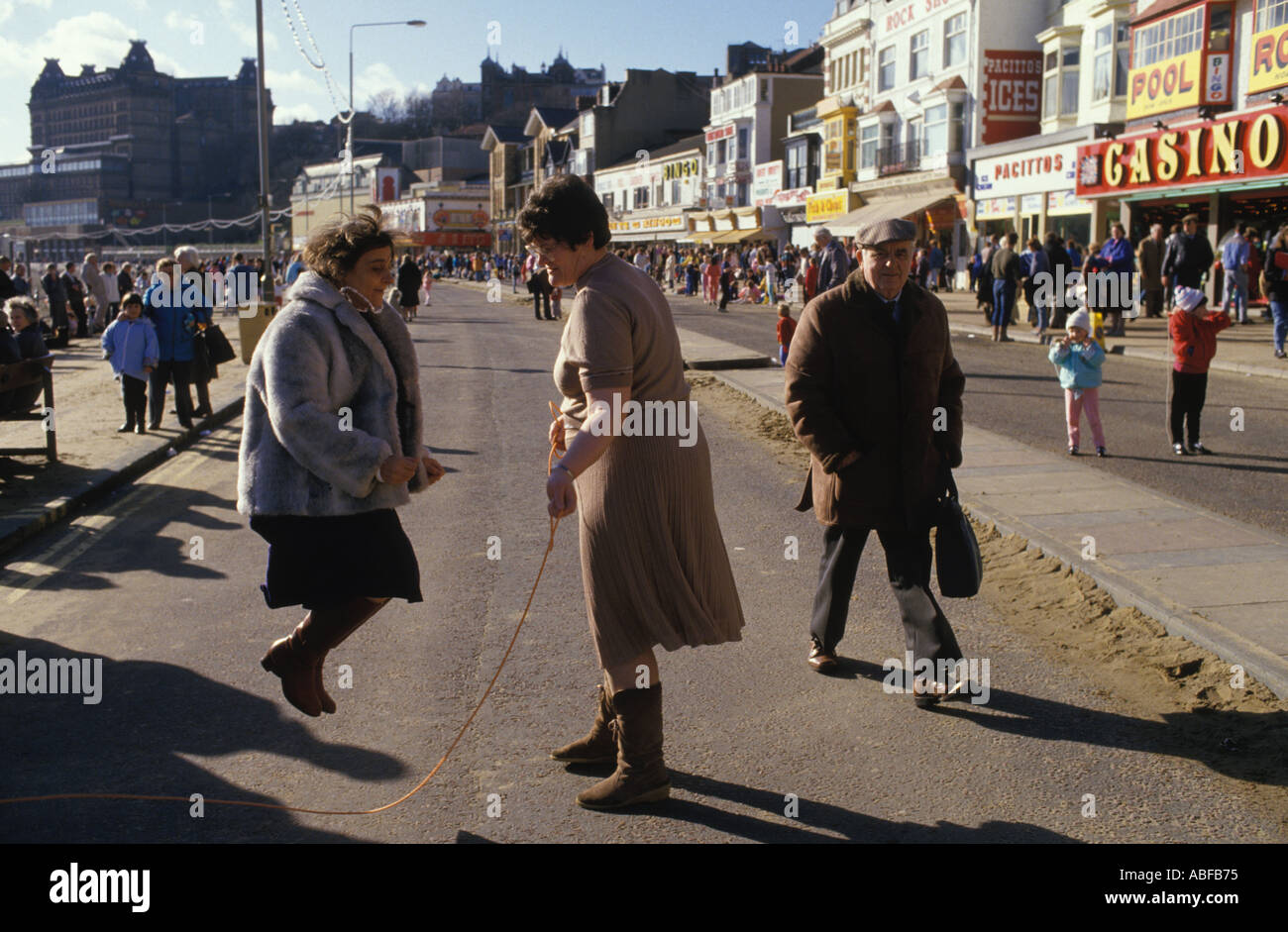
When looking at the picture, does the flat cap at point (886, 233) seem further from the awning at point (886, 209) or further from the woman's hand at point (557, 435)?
the awning at point (886, 209)

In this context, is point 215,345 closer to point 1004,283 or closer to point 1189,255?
point 1004,283

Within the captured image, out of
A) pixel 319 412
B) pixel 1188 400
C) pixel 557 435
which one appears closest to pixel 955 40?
pixel 1188 400

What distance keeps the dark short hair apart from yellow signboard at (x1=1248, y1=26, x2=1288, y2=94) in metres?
24.4

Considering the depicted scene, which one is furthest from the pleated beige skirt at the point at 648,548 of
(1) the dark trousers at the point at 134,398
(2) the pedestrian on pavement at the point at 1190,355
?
(1) the dark trousers at the point at 134,398

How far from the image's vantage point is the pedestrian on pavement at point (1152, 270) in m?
23.0

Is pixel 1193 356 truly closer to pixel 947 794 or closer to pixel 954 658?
pixel 954 658

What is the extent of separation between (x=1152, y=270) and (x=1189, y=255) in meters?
4.47

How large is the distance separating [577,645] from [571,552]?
1.84 meters

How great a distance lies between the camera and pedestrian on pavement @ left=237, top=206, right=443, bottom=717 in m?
3.64

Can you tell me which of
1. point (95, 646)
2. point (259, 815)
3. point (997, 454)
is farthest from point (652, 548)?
point (997, 454)

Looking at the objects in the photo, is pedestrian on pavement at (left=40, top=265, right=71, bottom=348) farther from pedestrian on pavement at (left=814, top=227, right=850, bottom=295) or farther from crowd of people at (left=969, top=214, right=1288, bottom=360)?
crowd of people at (left=969, top=214, right=1288, bottom=360)

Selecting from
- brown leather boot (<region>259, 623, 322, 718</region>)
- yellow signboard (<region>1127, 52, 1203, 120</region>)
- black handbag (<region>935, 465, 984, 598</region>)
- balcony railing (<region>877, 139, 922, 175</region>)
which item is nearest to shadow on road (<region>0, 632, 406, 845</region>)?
brown leather boot (<region>259, 623, 322, 718</region>)

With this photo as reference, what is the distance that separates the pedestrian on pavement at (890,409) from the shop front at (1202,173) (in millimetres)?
21843

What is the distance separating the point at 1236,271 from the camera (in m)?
21.5
